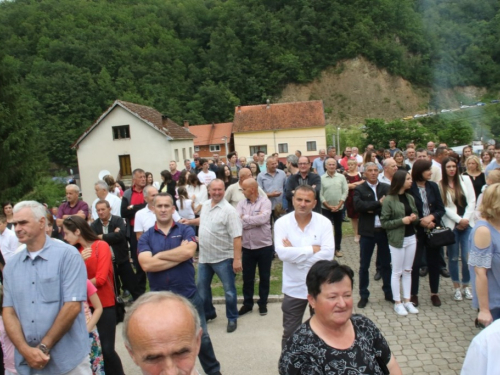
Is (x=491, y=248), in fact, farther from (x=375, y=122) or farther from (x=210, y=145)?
(x=210, y=145)

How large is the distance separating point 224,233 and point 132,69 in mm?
81155

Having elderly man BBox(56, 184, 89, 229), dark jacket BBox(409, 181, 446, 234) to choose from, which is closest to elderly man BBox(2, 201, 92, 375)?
elderly man BBox(56, 184, 89, 229)

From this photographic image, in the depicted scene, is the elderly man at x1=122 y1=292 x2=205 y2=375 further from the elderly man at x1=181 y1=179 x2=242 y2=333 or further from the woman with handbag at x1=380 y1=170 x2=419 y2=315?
the woman with handbag at x1=380 y1=170 x2=419 y2=315

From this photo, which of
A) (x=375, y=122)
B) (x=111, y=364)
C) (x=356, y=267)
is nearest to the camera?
(x=111, y=364)

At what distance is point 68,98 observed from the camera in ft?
229

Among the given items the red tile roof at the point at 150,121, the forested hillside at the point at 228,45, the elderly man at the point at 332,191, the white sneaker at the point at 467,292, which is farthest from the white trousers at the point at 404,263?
the forested hillside at the point at 228,45

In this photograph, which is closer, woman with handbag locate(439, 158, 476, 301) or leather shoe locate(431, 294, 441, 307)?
leather shoe locate(431, 294, 441, 307)

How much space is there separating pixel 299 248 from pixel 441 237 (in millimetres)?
2766

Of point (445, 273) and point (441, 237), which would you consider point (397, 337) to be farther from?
point (445, 273)

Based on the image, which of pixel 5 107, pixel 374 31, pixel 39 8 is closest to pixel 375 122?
pixel 5 107

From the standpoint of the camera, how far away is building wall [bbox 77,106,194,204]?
44.6 meters

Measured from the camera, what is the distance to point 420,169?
6.36 m

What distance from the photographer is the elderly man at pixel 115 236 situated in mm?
6238

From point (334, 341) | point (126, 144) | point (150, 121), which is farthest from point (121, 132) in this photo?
point (334, 341)
